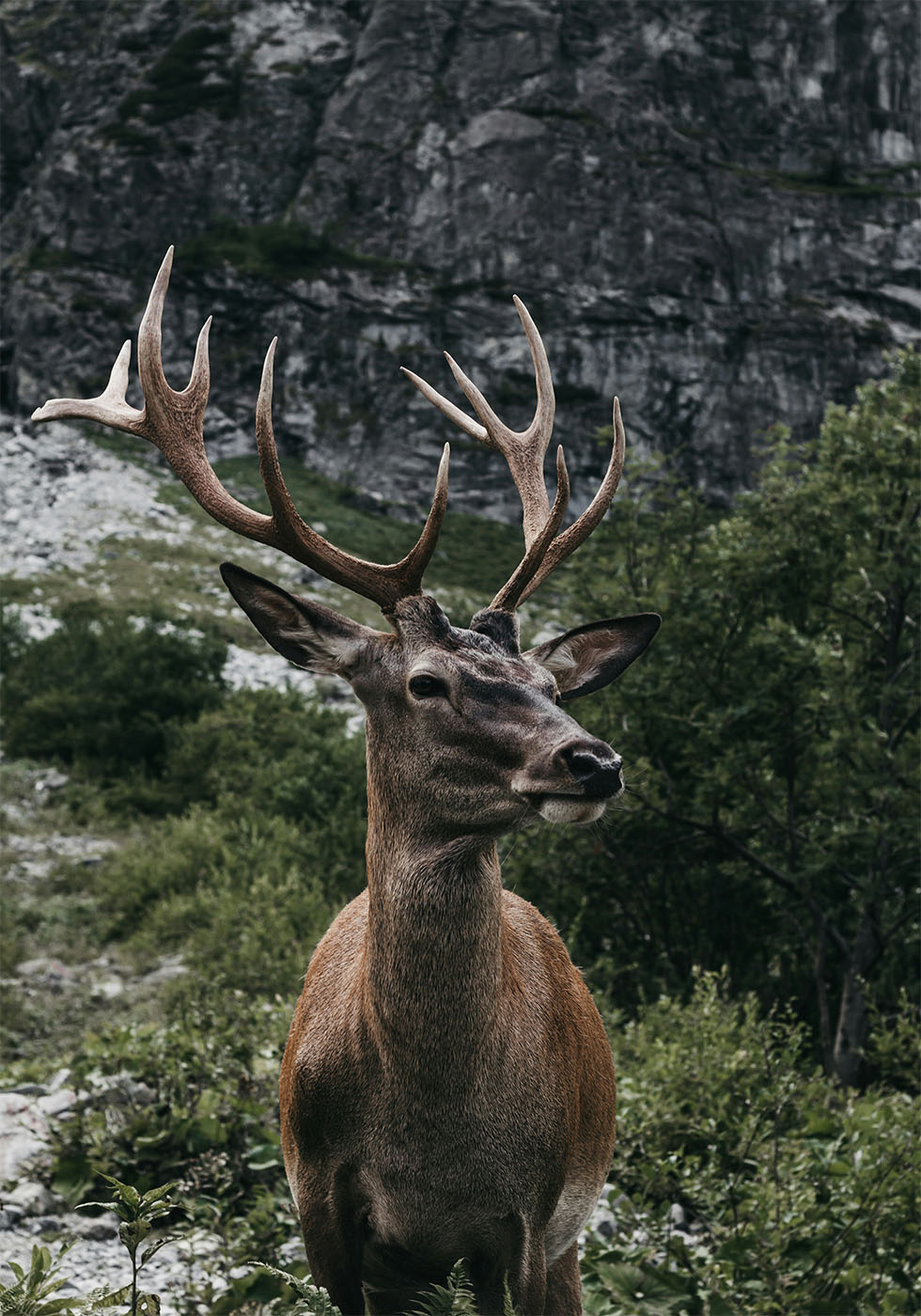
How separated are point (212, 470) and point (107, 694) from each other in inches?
592

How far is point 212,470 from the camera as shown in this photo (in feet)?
13.9

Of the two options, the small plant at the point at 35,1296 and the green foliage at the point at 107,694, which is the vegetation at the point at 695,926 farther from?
the green foliage at the point at 107,694

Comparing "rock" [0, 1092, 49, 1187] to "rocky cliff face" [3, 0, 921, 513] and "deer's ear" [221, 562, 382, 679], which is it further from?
"rocky cliff face" [3, 0, 921, 513]

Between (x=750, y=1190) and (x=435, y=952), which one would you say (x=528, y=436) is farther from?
(x=750, y=1190)

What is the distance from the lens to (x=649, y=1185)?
5.61 m

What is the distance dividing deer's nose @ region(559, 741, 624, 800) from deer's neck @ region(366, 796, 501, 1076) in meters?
0.47

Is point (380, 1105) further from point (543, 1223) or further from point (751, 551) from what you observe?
point (751, 551)

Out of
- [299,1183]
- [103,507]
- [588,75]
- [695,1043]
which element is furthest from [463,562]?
[588,75]

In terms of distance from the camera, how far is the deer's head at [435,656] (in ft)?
10.5

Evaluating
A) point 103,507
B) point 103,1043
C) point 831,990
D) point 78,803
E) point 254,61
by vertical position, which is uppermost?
point 254,61

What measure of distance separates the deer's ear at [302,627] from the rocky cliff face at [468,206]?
4734 centimetres

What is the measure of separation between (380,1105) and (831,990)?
7655mm

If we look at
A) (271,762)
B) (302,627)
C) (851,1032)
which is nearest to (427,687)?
(302,627)

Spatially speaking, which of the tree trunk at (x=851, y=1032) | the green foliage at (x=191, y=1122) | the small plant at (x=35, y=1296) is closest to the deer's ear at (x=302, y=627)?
the small plant at (x=35, y=1296)
